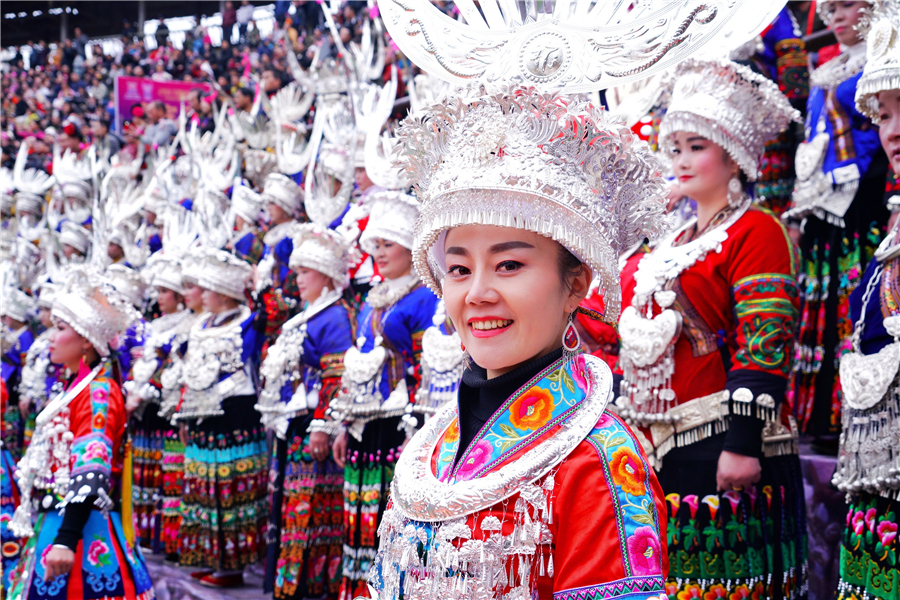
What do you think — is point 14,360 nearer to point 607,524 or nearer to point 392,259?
point 392,259

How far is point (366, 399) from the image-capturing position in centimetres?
423

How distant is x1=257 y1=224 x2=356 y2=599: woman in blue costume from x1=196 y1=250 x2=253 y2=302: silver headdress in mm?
808

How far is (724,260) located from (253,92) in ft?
26.1

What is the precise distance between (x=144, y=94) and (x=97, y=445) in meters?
10.0

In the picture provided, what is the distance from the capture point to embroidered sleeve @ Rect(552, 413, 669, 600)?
1304 mm

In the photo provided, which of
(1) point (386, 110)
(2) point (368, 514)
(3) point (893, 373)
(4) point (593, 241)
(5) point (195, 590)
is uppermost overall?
(1) point (386, 110)

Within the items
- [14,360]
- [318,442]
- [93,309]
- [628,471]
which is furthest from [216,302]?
[628,471]

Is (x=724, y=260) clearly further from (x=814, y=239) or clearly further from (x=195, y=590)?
(x=195, y=590)

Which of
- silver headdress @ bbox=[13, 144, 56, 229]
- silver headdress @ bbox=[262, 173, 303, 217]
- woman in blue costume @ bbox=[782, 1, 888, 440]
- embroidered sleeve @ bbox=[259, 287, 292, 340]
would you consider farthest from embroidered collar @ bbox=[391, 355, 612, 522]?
silver headdress @ bbox=[13, 144, 56, 229]

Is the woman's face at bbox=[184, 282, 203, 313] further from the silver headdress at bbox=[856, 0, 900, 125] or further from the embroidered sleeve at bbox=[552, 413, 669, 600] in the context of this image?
the embroidered sleeve at bbox=[552, 413, 669, 600]

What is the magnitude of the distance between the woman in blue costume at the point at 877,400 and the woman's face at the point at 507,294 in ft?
4.06

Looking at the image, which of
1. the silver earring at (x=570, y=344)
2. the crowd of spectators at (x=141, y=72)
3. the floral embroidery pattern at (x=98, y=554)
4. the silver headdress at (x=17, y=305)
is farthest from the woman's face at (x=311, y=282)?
the silver headdress at (x=17, y=305)

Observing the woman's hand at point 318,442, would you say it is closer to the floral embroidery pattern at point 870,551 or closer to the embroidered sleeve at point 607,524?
the floral embroidery pattern at point 870,551

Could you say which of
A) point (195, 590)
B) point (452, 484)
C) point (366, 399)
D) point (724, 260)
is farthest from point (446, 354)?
point (195, 590)
